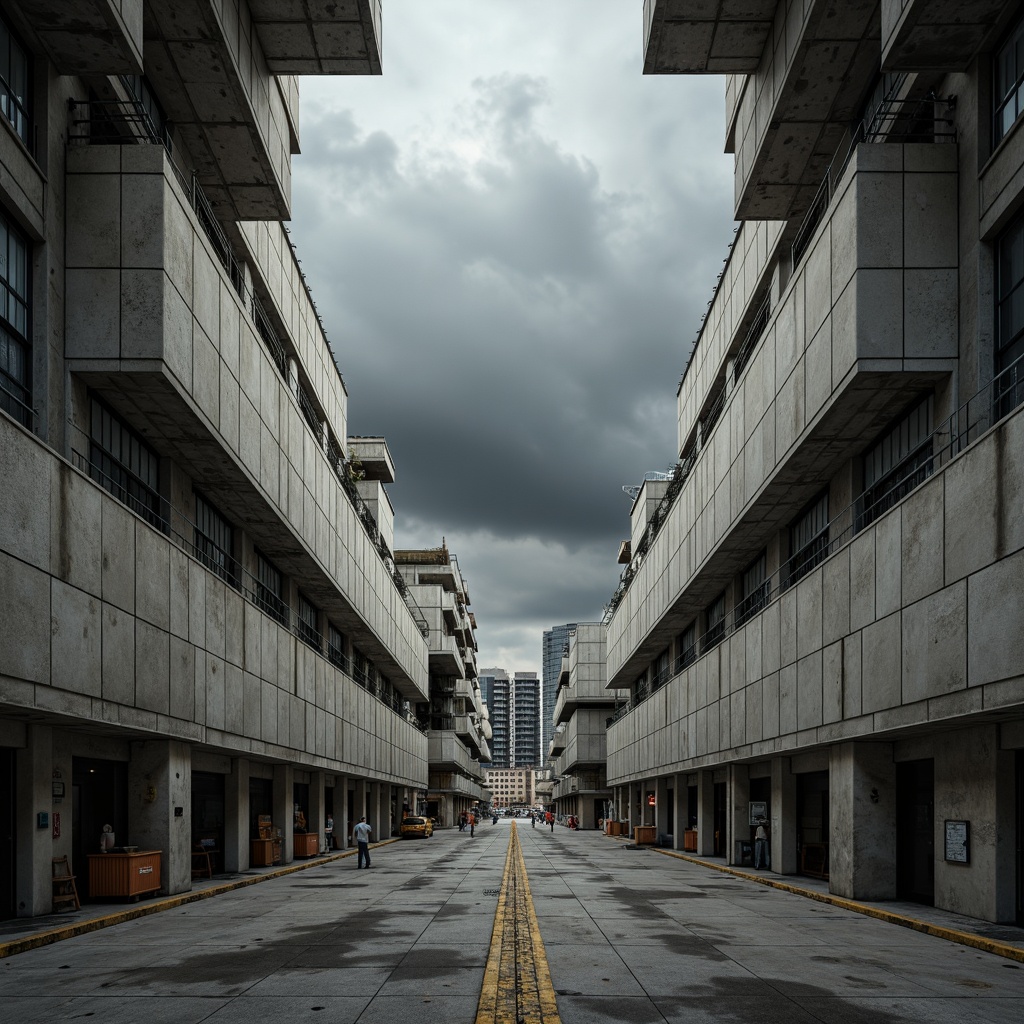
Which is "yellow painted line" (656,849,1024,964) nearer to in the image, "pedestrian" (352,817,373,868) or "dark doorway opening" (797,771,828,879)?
"dark doorway opening" (797,771,828,879)

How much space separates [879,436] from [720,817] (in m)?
26.9

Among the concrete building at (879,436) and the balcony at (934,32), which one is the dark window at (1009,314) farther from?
the balcony at (934,32)

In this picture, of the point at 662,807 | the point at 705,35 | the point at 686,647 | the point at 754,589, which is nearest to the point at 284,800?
the point at 754,589

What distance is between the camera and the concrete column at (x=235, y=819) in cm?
2934

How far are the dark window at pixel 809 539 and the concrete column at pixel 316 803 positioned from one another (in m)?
20.1

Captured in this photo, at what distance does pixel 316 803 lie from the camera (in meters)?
41.2

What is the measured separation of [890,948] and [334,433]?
33.9 metres

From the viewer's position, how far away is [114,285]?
18812 millimetres

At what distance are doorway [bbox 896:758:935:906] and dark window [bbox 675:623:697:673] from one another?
2174 centimetres

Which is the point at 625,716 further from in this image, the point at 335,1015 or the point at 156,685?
the point at 335,1015

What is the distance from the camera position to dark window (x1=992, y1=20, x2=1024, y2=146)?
1606 cm

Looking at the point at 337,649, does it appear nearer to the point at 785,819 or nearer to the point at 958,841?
the point at 785,819

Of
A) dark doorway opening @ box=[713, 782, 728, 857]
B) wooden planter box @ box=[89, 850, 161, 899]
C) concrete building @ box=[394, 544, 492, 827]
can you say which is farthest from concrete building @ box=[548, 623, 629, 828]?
wooden planter box @ box=[89, 850, 161, 899]

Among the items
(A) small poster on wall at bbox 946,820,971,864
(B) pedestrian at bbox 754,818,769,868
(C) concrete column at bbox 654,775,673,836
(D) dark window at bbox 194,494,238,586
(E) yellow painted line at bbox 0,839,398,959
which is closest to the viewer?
(E) yellow painted line at bbox 0,839,398,959
